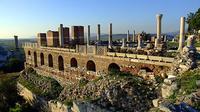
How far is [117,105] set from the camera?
16.2m

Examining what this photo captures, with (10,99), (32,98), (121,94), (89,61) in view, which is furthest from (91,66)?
(121,94)

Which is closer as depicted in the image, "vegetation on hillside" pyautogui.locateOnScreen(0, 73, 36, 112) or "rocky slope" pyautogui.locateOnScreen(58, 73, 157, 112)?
"rocky slope" pyautogui.locateOnScreen(58, 73, 157, 112)

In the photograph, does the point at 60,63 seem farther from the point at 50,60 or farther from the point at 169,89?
the point at 169,89

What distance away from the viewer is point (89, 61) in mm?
24969

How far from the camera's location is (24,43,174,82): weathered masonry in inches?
746

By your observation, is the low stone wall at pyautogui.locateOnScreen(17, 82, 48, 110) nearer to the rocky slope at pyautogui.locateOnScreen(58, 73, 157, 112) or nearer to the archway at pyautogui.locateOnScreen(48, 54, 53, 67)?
the archway at pyautogui.locateOnScreen(48, 54, 53, 67)

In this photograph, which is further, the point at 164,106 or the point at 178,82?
the point at 178,82

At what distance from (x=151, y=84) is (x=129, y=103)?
202 centimetres

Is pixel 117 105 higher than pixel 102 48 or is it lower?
lower

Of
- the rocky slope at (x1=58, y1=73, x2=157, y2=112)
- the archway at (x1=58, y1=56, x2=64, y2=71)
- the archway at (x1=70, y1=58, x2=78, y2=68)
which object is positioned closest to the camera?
the rocky slope at (x1=58, y1=73, x2=157, y2=112)

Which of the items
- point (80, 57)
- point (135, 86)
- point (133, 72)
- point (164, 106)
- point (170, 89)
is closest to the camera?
point (164, 106)

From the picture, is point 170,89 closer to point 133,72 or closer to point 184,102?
point 184,102

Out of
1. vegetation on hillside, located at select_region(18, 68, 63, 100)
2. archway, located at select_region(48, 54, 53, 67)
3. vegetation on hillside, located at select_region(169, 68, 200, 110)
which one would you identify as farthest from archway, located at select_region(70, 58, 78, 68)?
vegetation on hillside, located at select_region(169, 68, 200, 110)

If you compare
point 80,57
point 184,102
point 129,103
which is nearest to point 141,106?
point 129,103
